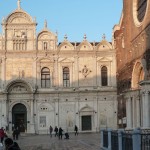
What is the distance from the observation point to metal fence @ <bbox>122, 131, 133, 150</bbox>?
19.0 m

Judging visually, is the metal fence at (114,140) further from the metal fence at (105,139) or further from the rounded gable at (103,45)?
the rounded gable at (103,45)

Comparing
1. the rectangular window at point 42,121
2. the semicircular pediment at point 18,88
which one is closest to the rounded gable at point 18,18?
the semicircular pediment at point 18,88

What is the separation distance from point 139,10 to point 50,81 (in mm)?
16118

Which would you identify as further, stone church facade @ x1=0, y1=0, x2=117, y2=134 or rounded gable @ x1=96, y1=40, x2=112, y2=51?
rounded gable @ x1=96, y1=40, x2=112, y2=51

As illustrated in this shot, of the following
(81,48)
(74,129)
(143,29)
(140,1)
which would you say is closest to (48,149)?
(143,29)

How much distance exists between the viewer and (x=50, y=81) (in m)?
55.8

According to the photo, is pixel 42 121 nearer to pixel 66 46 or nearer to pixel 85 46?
pixel 66 46

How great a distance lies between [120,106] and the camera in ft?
173

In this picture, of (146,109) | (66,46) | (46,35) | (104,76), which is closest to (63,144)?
(146,109)

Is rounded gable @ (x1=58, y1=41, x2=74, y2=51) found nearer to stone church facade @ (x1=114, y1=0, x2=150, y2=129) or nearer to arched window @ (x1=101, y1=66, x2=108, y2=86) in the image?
arched window @ (x1=101, y1=66, x2=108, y2=86)

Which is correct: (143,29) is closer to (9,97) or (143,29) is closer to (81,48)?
(81,48)

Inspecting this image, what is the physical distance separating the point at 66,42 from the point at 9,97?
10114 millimetres

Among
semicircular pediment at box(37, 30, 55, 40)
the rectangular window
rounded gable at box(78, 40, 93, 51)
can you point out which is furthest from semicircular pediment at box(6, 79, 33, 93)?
rounded gable at box(78, 40, 93, 51)

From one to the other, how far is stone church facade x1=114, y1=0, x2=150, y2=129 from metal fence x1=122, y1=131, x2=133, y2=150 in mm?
17671
